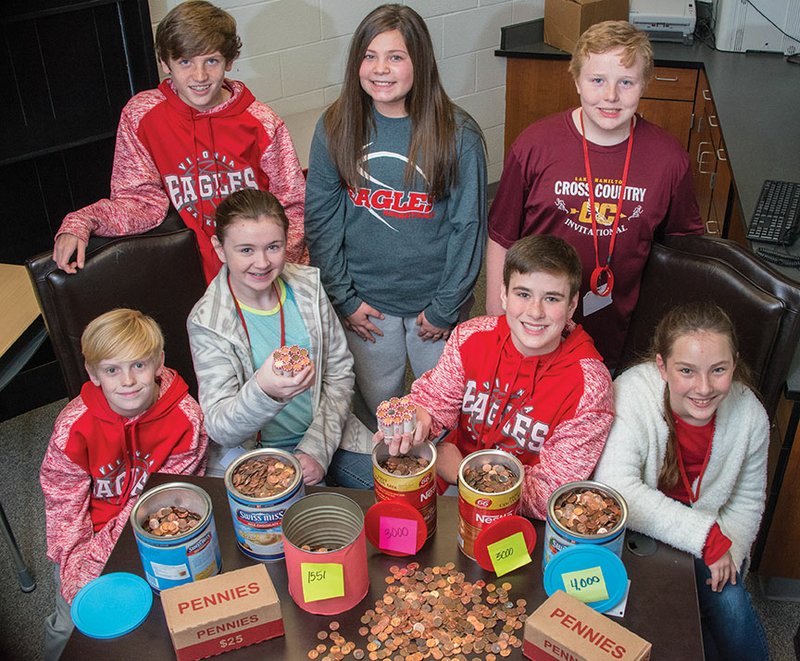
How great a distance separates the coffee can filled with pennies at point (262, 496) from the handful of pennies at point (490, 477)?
28 centimetres

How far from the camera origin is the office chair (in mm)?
1823

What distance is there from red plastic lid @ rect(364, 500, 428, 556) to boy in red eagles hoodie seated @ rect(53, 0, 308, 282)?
112cm

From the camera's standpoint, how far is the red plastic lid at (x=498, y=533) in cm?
136

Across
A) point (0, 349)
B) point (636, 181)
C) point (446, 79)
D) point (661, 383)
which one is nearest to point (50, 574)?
point (0, 349)

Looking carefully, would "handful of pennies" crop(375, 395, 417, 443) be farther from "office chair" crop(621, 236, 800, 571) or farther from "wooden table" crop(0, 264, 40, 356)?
"wooden table" crop(0, 264, 40, 356)

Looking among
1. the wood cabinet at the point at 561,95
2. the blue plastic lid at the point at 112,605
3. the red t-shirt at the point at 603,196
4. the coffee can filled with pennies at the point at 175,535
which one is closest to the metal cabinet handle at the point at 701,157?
the wood cabinet at the point at 561,95

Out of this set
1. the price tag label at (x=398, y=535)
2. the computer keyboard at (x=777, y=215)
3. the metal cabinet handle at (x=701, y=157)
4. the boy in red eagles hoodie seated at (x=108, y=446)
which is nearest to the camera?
the price tag label at (x=398, y=535)

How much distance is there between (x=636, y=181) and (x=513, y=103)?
2.41 metres

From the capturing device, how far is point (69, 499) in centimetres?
183

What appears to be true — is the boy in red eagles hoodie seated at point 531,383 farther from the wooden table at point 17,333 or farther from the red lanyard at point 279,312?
the wooden table at point 17,333

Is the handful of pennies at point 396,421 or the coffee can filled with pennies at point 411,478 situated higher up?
the handful of pennies at point 396,421

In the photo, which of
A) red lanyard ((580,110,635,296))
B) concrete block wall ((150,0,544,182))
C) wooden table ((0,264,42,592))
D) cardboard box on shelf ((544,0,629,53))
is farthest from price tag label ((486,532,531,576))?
cardboard box on shelf ((544,0,629,53))

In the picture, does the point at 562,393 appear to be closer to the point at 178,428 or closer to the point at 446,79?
the point at 178,428

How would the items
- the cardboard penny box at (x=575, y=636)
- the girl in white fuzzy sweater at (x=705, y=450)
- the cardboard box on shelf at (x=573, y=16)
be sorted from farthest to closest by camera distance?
the cardboard box on shelf at (x=573, y=16), the girl in white fuzzy sweater at (x=705, y=450), the cardboard penny box at (x=575, y=636)
